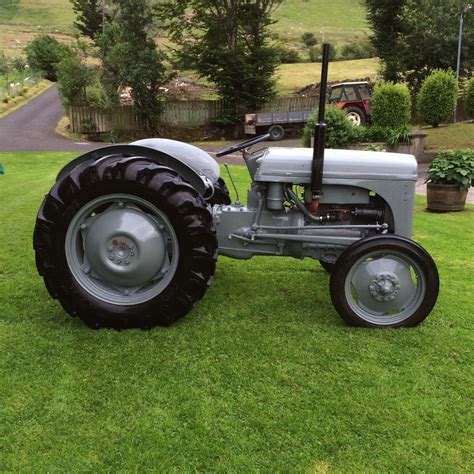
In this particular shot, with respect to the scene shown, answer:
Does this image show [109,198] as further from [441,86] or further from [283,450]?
[441,86]

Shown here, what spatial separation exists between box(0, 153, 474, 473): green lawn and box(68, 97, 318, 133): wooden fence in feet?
63.6

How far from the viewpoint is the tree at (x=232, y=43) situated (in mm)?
22500

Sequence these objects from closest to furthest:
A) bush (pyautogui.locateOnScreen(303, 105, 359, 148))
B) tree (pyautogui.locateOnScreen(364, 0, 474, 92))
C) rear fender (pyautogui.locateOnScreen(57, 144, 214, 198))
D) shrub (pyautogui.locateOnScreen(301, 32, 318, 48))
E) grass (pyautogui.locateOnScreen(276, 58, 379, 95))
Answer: rear fender (pyautogui.locateOnScreen(57, 144, 214, 198)) < bush (pyautogui.locateOnScreen(303, 105, 359, 148)) < tree (pyautogui.locateOnScreen(364, 0, 474, 92)) < grass (pyautogui.locateOnScreen(276, 58, 379, 95)) < shrub (pyautogui.locateOnScreen(301, 32, 318, 48))

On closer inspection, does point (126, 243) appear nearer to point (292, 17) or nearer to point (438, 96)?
point (438, 96)

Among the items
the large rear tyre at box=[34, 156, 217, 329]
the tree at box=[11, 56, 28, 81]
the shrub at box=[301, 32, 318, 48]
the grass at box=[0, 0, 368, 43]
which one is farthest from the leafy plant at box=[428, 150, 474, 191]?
the shrub at box=[301, 32, 318, 48]

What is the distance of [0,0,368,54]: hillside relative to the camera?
4264 cm

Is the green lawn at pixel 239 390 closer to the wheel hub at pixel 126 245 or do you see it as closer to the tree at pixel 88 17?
the wheel hub at pixel 126 245

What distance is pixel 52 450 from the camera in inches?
95.6

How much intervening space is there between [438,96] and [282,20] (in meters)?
36.8

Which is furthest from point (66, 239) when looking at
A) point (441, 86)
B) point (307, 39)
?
point (307, 39)

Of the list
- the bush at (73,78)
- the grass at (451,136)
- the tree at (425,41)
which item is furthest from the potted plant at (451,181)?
the bush at (73,78)

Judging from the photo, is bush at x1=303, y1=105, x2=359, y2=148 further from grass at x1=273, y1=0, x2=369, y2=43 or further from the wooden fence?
grass at x1=273, y1=0, x2=369, y2=43

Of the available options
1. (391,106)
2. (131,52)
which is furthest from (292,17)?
(391,106)

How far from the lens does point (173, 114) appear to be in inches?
955
